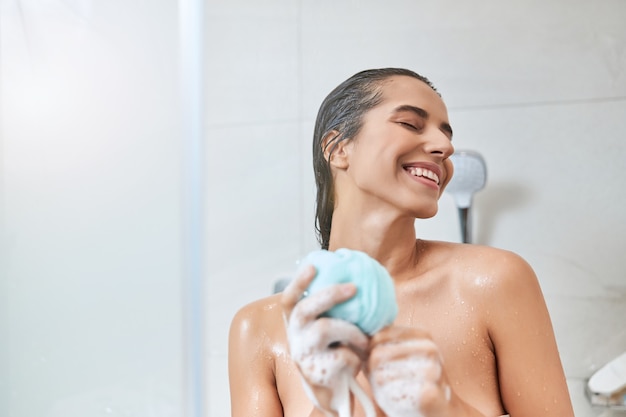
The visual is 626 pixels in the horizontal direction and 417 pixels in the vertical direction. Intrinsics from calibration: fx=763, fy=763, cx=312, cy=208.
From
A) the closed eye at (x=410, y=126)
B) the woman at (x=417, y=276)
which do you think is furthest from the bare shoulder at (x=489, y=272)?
the closed eye at (x=410, y=126)

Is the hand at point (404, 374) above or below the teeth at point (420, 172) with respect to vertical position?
below

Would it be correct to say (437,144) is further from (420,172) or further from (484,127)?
(484,127)

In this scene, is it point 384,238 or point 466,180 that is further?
point 466,180

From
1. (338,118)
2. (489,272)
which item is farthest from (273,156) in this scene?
(489,272)

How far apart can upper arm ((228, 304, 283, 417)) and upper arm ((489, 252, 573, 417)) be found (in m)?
0.18

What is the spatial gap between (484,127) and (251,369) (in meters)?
0.35

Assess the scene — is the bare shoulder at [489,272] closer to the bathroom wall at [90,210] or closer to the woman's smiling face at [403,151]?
the woman's smiling face at [403,151]

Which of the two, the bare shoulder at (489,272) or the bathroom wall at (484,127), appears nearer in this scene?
the bare shoulder at (489,272)

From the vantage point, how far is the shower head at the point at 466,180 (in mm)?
755

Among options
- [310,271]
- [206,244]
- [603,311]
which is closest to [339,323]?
[310,271]

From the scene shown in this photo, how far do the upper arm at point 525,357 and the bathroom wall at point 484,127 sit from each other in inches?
5.6

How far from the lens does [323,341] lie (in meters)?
0.50

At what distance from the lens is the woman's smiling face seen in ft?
1.95

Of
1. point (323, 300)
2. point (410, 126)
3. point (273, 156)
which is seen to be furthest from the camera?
point (273, 156)
